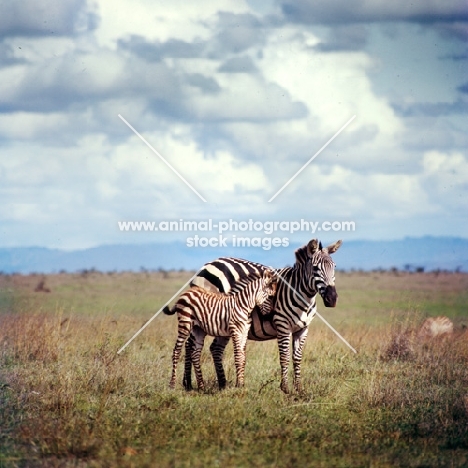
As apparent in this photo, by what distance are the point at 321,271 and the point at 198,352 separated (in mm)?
2427

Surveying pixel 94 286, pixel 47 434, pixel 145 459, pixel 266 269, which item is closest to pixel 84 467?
pixel 145 459

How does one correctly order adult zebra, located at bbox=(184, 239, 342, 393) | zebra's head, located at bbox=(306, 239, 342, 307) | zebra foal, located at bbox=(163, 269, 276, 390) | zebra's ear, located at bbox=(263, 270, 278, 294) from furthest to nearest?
1. zebra's ear, located at bbox=(263, 270, 278, 294)
2. zebra foal, located at bbox=(163, 269, 276, 390)
3. adult zebra, located at bbox=(184, 239, 342, 393)
4. zebra's head, located at bbox=(306, 239, 342, 307)

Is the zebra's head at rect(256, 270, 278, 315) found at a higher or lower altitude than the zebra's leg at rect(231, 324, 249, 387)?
higher

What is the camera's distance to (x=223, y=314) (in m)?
13.1

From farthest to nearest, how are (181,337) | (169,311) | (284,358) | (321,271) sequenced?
(169,311) < (181,337) < (284,358) < (321,271)

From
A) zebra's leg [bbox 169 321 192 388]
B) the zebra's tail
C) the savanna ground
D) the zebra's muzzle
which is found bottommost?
the savanna ground

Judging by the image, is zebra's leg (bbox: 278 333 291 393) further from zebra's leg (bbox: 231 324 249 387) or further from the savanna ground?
zebra's leg (bbox: 231 324 249 387)

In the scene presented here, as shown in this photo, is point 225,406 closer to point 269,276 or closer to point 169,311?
point 269,276

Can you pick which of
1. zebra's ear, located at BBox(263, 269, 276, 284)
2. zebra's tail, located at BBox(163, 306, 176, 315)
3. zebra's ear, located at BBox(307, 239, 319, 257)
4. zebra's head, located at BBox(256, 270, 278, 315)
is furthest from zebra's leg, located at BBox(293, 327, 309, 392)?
zebra's tail, located at BBox(163, 306, 176, 315)

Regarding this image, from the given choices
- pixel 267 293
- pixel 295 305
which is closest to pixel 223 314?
pixel 267 293

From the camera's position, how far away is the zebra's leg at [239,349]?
41.9 ft

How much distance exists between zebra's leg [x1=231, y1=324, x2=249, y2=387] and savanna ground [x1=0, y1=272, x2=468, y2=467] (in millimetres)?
455

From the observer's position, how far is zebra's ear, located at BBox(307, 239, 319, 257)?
12719mm

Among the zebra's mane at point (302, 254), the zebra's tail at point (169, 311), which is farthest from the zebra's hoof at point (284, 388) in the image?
the zebra's tail at point (169, 311)
